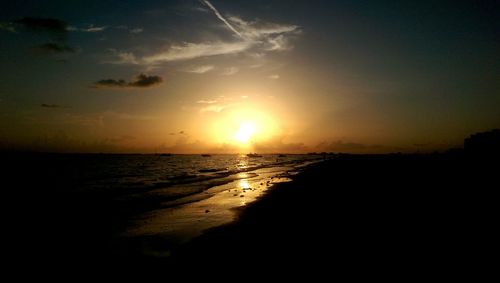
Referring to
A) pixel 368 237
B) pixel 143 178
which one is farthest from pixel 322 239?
pixel 143 178

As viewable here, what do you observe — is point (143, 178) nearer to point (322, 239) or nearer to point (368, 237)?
point (322, 239)

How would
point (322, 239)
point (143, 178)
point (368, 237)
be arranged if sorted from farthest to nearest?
point (143, 178), point (322, 239), point (368, 237)

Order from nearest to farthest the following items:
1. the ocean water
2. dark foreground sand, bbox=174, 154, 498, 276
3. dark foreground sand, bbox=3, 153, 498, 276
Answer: dark foreground sand, bbox=174, 154, 498, 276
dark foreground sand, bbox=3, 153, 498, 276
the ocean water

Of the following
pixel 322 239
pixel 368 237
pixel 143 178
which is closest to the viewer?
pixel 368 237

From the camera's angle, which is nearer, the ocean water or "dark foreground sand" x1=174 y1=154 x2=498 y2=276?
"dark foreground sand" x1=174 y1=154 x2=498 y2=276

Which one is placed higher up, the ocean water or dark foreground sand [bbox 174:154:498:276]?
dark foreground sand [bbox 174:154:498:276]

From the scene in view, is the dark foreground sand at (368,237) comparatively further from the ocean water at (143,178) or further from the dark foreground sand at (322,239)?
the ocean water at (143,178)

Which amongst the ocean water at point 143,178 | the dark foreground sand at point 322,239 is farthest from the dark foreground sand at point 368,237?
the ocean water at point 143,178

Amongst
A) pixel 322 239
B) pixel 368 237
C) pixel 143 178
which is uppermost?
pixel 368 237

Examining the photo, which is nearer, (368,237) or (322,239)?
(368,237)

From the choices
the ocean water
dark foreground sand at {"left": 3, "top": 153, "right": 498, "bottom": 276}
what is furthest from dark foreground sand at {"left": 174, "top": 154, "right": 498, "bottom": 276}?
the ocean water

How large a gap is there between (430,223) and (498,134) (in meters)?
73.2

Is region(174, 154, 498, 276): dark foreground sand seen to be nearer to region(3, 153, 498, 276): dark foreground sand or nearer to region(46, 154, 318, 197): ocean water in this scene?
region(3, 153, 498, 276): dark foreground sand


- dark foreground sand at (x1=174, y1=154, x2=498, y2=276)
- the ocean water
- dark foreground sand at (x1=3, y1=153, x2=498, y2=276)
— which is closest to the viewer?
dark foreground sand at (x1=174, y1=154, x2=498, y2=276)
